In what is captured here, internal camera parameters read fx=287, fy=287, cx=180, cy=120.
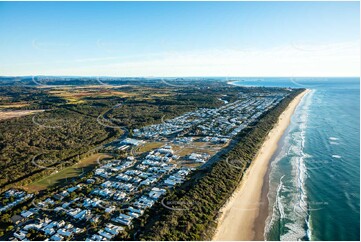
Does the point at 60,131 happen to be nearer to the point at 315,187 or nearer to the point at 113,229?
the point at 113,229

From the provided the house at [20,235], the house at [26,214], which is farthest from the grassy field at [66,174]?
the house at [20,235]

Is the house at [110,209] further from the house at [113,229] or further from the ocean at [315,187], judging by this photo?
the ocean at [315,187]

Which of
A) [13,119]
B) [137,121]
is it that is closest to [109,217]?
[137,121]

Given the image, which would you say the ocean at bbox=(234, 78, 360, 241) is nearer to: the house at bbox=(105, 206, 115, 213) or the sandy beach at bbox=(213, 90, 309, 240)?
the sandy beach at bbox=(213, 90, 309, 240)

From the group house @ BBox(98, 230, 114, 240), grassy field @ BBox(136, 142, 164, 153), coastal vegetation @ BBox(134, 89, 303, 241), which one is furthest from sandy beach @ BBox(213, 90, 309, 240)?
grassy field @ BBox(136, 142, 164, 153)

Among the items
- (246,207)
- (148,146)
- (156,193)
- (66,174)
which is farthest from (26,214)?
(148,146)

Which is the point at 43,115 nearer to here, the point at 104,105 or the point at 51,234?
the point at 104,105
